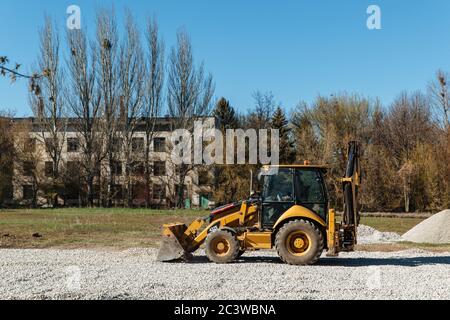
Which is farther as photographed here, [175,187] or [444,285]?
[175,187]

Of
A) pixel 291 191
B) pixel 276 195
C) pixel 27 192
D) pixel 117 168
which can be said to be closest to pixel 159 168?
pixel 117 168

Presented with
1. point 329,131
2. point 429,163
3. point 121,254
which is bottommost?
point 121,254

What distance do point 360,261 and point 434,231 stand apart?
7277mm

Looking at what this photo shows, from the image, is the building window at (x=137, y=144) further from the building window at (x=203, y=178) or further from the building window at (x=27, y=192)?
the building window at (x=27, y=192)

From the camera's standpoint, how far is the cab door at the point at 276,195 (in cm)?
1163

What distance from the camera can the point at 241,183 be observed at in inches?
1597

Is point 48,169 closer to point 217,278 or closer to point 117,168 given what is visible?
point 117,168

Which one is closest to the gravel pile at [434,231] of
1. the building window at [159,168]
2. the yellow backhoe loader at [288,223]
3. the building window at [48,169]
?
the yellow backhoe loader at [288,223]

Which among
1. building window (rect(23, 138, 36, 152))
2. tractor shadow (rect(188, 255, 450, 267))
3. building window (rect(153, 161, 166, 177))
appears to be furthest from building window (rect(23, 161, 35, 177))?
tractor shadow (rect(188, 255, 450, 267))

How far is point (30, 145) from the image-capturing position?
46.0m
